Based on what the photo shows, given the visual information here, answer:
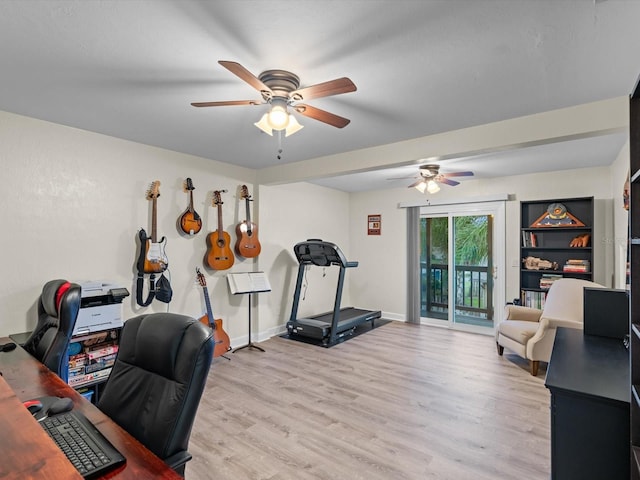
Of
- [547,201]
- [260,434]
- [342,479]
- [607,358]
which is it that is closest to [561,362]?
[607,358]

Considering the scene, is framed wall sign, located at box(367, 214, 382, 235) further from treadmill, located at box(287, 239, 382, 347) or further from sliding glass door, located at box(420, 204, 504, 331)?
treadmill, located at box(287, 239, 382, 347)

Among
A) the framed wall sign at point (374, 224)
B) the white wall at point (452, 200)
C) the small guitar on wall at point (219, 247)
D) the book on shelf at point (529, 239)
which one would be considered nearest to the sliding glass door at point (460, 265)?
the white wall at point (452, 200)

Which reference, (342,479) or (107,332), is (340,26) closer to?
(342,479)

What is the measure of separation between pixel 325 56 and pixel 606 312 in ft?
8.61

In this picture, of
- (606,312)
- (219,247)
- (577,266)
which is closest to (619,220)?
(577,266)

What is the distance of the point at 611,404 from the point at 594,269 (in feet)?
12.8

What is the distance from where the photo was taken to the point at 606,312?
2428mm

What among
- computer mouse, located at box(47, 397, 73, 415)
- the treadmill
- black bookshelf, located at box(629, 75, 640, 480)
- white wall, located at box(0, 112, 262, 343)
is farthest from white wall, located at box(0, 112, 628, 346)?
black bookshelf, located at box(629, 75, 640, 480)

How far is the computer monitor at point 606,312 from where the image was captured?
2355 mm

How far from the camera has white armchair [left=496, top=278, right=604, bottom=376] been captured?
348 cm

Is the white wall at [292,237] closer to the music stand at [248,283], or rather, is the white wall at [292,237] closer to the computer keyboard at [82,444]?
the music stand at [248,283]

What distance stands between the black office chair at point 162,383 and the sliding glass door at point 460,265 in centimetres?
507

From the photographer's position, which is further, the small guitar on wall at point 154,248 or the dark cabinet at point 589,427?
the small guitar on wall at point 154,248

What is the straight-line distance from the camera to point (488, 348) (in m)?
4.54
